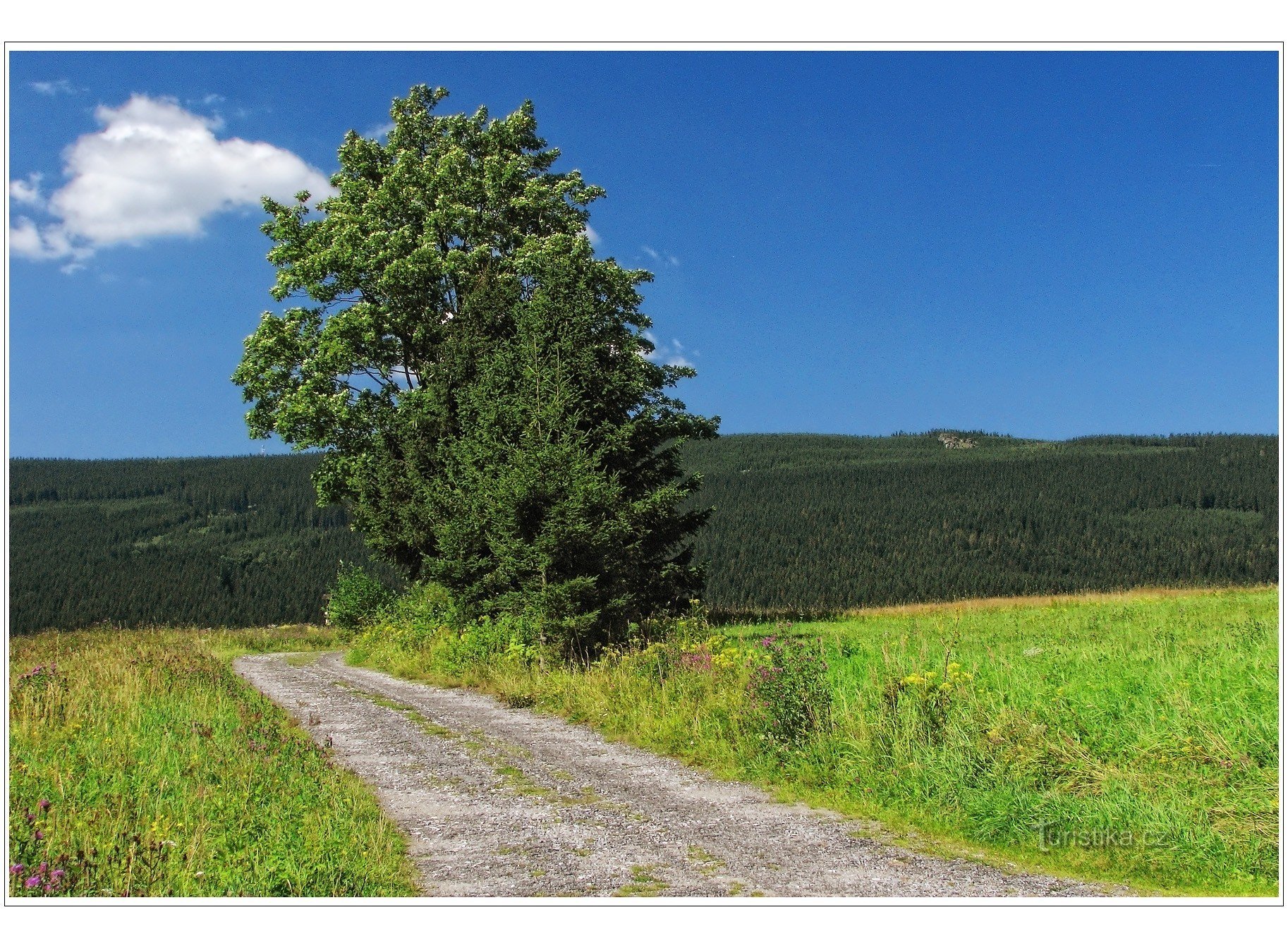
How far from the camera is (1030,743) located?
841 cm

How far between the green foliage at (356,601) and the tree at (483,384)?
361cm

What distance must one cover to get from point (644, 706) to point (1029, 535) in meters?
119

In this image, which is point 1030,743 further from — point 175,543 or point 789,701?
point 175,543

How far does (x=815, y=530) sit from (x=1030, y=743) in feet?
374

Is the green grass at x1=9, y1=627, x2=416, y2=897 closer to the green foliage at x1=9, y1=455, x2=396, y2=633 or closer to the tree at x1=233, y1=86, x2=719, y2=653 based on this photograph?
the tree at x1=233, y1=86, x2=719, y2=653

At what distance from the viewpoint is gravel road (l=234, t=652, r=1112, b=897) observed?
6.20 meters

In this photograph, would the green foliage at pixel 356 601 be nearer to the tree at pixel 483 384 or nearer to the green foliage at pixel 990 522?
the tree at pixel 483 384

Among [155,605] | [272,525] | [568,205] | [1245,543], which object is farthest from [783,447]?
[568,205]

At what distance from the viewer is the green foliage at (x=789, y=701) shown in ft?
32.8

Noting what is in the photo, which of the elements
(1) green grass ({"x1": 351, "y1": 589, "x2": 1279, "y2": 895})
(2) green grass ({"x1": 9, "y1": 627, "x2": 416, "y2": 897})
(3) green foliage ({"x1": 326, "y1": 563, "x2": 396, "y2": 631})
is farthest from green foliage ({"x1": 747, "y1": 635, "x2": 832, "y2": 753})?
(3) green foliage ({"x1": 326, "y1": 563, "x2": 396, "y2": 631})

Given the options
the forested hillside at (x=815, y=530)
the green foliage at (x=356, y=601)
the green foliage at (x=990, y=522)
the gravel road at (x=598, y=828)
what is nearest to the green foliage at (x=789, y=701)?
the gravel road at (x=598, y=828)

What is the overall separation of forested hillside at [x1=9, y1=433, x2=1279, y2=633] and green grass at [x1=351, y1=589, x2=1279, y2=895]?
63589mm

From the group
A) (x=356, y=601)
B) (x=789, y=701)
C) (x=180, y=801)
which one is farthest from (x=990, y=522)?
(x=180, y=801)
